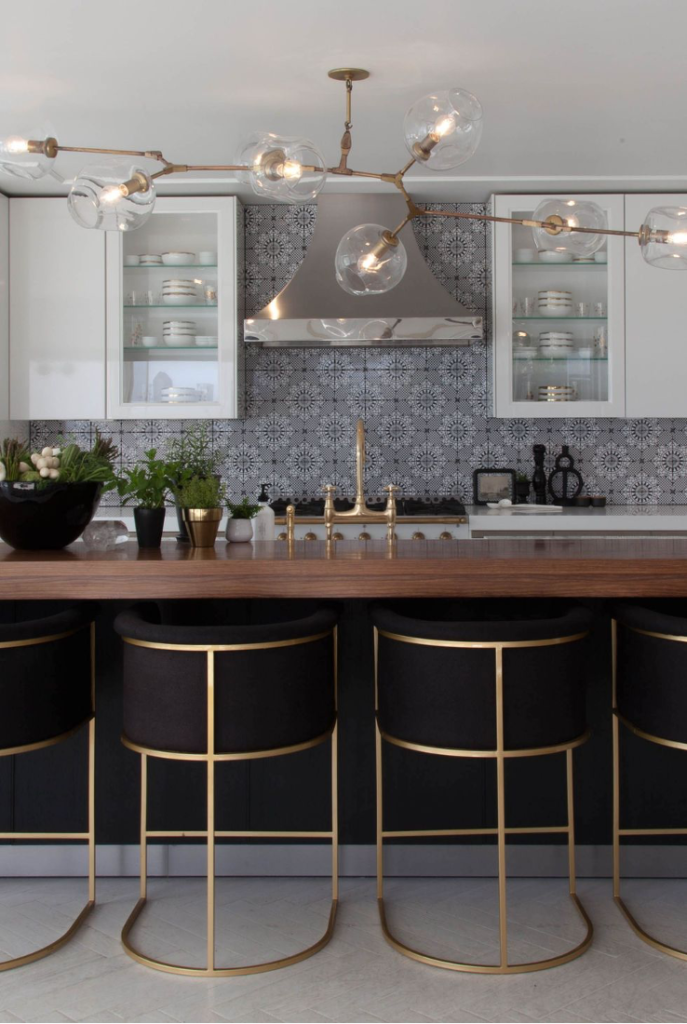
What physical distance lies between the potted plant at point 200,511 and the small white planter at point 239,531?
140 millimetres

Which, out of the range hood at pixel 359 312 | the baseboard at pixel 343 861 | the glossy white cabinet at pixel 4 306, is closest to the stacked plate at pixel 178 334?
the range hood at pixel 359 312

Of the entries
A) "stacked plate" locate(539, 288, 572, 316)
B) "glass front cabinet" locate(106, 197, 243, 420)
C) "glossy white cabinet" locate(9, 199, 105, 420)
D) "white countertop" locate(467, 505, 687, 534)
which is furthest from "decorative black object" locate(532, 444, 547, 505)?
"glossy white cabinet" locate(9, 199, 105, 420)

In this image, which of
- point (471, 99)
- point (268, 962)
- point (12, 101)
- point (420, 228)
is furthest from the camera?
point (420, 228)

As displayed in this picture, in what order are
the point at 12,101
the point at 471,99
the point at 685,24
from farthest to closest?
the point at 12,101 < the point at 685,24 < the point at 471,99

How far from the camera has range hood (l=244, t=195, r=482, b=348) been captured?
14.3ft

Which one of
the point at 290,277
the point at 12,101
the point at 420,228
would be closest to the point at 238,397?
the point at 290,277

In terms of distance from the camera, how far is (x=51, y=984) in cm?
212

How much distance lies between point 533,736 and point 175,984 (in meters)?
0.96

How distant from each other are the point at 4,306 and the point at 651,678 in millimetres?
3490

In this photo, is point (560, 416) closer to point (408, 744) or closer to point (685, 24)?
point (685, 24)

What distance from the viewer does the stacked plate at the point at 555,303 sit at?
4500 millimetres

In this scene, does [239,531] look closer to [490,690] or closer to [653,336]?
[490,690]

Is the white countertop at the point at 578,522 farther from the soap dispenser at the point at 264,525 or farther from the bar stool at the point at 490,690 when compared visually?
the bar stool at the point at 490,690

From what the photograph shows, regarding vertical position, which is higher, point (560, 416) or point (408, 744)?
point (560, 416)
